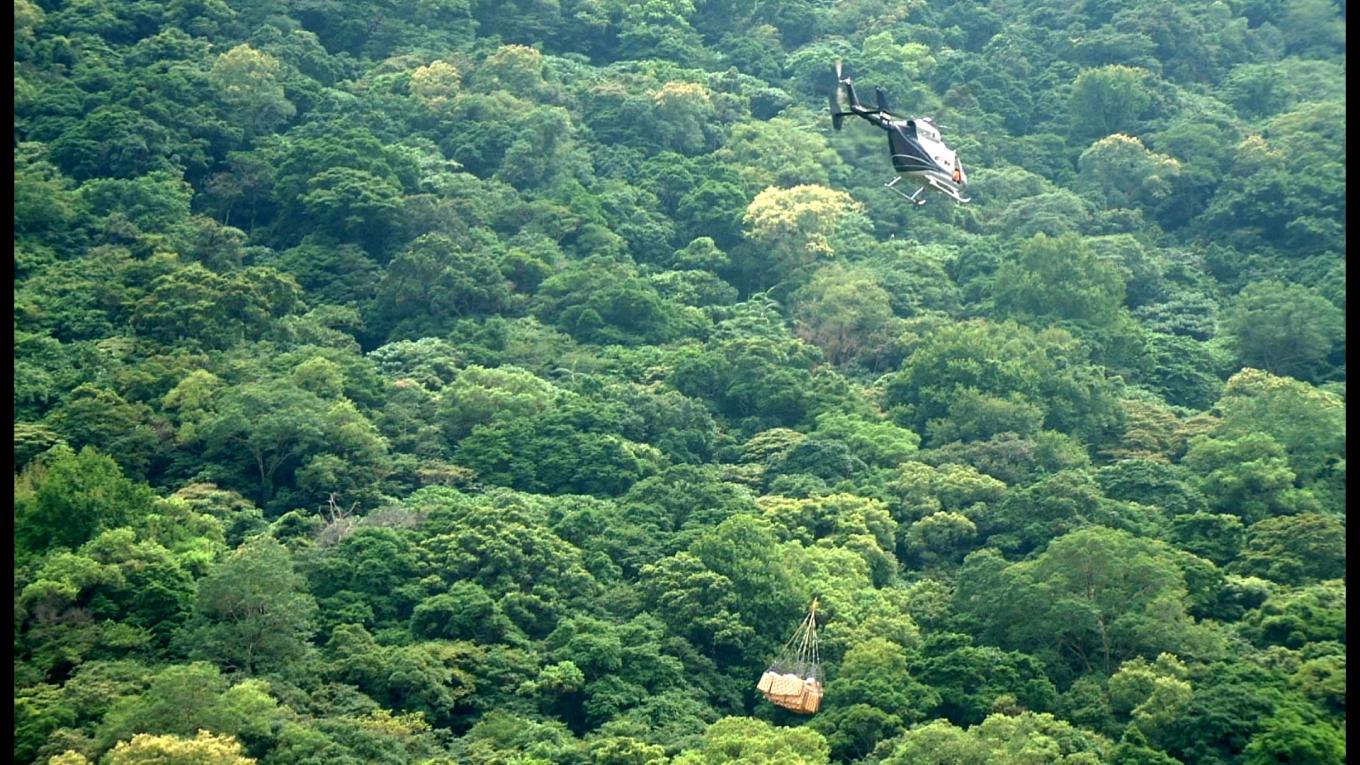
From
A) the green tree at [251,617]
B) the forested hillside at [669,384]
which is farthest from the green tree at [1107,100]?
the green tree at [251,617]

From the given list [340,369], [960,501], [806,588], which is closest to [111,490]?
[340,369]

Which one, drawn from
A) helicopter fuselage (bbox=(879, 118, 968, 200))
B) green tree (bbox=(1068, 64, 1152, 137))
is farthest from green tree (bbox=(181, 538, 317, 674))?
green tree (bbox=(1068, 64, 1152, 137))

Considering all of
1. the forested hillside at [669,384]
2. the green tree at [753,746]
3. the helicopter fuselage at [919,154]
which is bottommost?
the forested hillside at [669,384]

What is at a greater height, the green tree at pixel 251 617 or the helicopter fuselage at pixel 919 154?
the helicopter fuselage at pixel 919 154

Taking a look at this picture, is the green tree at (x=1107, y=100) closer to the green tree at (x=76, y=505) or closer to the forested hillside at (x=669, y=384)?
the forested hillside at (x=669, y=384)

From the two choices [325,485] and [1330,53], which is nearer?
[325,485]

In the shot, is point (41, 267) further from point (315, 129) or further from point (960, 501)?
point (960, 501)
